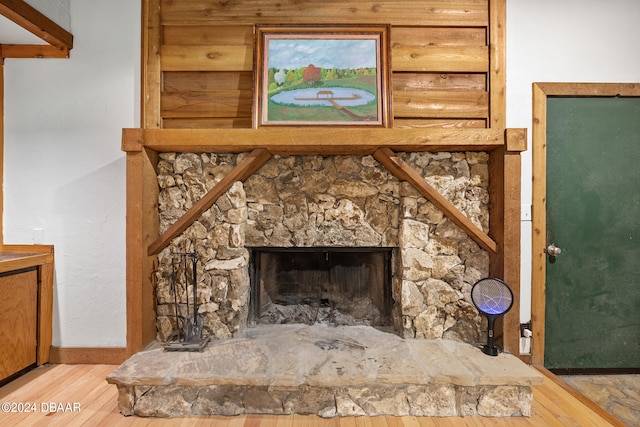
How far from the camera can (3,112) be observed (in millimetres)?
2322

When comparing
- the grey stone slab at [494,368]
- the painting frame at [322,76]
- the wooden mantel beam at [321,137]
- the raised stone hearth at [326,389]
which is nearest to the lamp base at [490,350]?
the grey stone slab at [494,368]

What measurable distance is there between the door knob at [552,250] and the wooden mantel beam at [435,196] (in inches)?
→ 18.6

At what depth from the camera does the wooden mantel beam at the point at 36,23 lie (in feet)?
6.25

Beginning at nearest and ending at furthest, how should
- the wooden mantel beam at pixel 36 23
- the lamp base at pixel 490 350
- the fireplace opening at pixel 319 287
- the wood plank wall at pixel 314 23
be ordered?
the wooden mantel beam at pixel 36 23 → the lamp base at pixel 490 350 → the wood plank wall at pixel 314 23 → the fireplace opening at pixel 319 287

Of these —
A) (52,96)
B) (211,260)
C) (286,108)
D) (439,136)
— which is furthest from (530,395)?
(52,96)

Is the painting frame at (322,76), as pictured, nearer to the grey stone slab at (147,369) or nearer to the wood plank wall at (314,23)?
the wood plank wall at (314,23)

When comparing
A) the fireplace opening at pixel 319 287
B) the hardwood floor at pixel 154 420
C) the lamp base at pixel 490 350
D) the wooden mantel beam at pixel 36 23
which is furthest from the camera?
the fireplace opening at pixel 319 287

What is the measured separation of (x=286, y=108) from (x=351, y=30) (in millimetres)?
684

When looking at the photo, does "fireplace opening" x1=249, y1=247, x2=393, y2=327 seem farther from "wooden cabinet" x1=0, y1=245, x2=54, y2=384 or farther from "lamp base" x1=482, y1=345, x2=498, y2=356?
"wooden cabinet" x1=0, y1=245, x2=54, y2=384

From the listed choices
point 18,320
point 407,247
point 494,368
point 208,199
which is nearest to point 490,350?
point 494,368

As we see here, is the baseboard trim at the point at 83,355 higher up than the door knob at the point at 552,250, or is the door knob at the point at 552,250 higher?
the door knob at the point at 552,250

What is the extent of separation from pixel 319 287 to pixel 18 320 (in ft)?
6.55

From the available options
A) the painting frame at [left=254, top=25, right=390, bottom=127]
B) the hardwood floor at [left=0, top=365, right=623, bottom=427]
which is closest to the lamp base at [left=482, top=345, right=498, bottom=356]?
the hardwood floor at [left=0, top=365, right=623, bottom=427]

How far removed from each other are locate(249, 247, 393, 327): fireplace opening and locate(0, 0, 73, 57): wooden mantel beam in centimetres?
197
